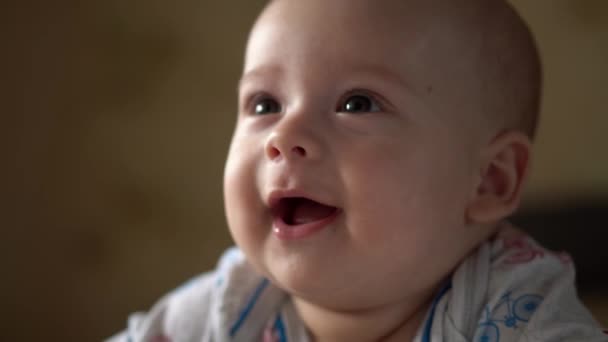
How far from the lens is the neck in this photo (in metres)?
0.69

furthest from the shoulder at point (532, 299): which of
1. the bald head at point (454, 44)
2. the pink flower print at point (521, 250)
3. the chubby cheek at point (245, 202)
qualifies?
the chubby cheek at point (245, 202)

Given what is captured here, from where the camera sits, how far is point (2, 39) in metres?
1.15

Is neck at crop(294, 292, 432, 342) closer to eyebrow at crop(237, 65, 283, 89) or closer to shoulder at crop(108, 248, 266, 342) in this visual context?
shoulder at crop(108, 248, 266, 342)

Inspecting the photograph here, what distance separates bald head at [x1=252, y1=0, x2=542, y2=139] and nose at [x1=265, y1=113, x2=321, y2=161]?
0.30 feet

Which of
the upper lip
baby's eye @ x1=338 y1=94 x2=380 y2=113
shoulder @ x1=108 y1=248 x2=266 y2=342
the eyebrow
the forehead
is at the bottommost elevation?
shoulder @ x1=108 y1=248 x2=266 y2=342

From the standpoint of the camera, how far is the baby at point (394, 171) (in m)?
0.59

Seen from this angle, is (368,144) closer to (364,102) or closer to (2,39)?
(364,102)

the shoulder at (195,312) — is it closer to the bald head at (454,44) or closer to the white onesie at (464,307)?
the white onesie at (464,307)

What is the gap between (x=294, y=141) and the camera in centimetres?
58

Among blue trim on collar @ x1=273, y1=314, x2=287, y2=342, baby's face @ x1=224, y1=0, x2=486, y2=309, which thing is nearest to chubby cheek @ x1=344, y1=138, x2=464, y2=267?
baby's face @ x1=224, y1=0, x2=486, y2=309

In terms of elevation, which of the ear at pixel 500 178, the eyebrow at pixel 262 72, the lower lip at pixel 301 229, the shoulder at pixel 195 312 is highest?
the eyebrow at pixel 262 72

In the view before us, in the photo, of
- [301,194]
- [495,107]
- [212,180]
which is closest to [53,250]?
[212,180]

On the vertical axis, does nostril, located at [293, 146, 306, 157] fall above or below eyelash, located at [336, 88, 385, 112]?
below

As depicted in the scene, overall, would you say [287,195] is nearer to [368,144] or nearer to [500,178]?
[368,144]
